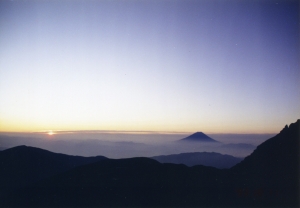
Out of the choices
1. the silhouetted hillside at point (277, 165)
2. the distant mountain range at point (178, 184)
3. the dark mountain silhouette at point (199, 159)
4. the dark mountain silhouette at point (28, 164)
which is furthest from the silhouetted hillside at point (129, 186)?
the dark mountain silhouette at point (199, 159)

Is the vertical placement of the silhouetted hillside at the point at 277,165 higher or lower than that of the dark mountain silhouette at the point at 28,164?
higher

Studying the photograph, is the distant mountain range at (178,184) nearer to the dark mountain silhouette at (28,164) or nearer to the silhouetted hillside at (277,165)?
the silhouetted hillside at (277,165)

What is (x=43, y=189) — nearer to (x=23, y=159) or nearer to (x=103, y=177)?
(x=103, y=177)

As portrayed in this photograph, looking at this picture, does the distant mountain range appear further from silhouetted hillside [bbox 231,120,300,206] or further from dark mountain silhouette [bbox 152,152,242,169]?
dark mountain silhouette [bbox 152,152,242,169]

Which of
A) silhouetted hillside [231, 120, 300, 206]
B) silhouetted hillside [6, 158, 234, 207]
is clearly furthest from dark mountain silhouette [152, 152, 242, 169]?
silhouetted hillside [6, 158, 234, 207]

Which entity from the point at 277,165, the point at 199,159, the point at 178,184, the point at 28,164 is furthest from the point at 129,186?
the point at 199,159
